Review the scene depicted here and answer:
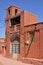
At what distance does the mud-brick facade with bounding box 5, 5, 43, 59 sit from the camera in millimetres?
21531

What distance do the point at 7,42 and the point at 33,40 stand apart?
21.3ft

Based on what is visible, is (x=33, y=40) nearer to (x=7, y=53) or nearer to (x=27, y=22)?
(x=27, y=22)

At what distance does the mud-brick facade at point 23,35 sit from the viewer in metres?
21.5

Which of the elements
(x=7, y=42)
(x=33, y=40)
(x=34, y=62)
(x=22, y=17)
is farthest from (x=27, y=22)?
(x=34, y=62)

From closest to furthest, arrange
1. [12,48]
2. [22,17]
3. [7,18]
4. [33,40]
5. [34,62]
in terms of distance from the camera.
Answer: [34,62], [33,40], [22,17], [12,48], [7,18]

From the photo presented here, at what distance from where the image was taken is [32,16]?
26.0m

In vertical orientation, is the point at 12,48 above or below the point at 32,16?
below

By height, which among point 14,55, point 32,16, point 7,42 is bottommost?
point 14,55

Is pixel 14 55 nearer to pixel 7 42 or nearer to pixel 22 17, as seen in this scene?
pixel 7 42

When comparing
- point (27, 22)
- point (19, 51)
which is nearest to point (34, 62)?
point (19, 51)

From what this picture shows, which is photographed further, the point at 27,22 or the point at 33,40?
the point at 27,22

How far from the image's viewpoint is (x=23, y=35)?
2388cm

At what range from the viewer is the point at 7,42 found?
27.5 meters

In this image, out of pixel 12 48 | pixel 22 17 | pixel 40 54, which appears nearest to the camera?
pixel 40 54
